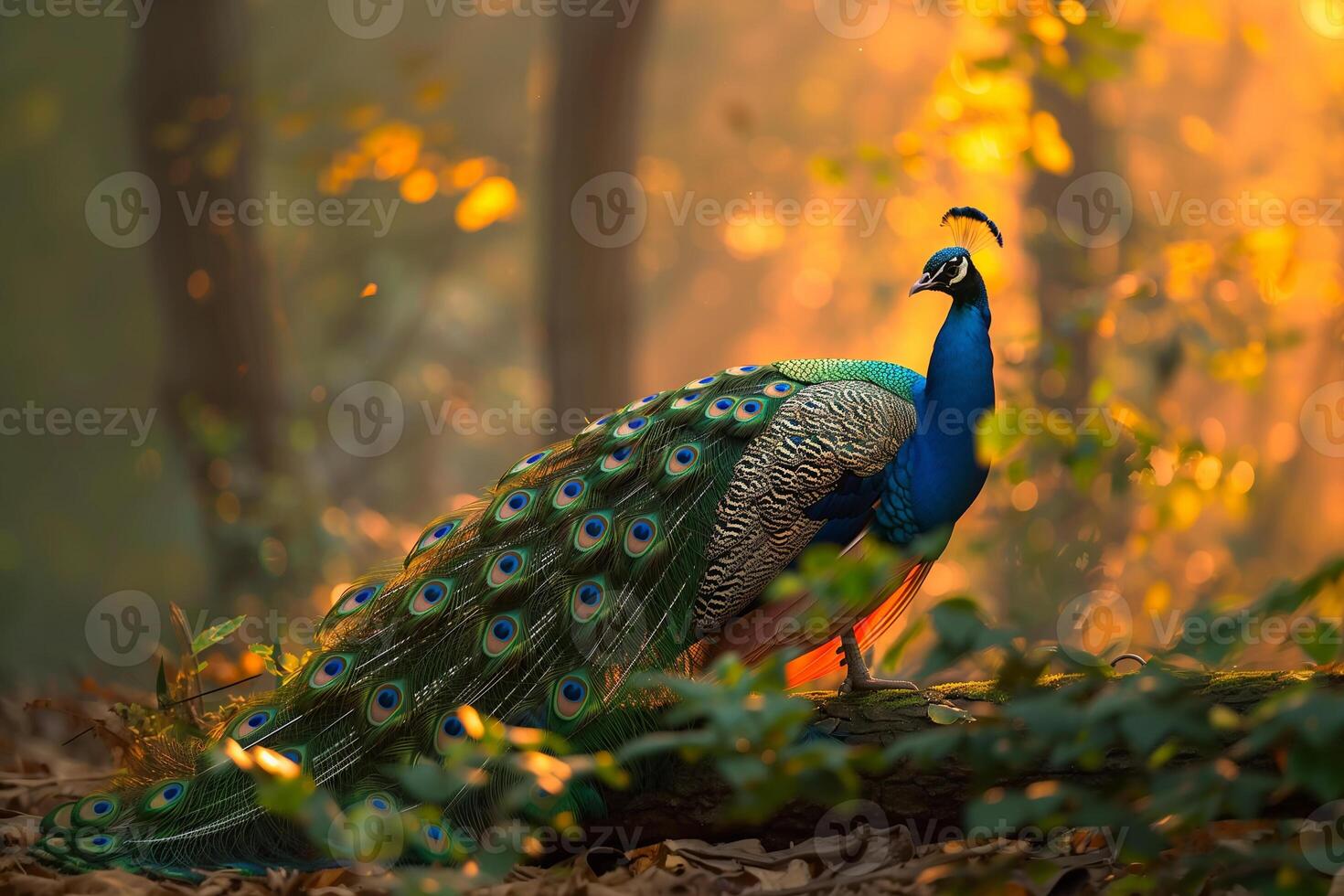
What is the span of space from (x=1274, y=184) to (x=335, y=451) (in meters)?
14.8

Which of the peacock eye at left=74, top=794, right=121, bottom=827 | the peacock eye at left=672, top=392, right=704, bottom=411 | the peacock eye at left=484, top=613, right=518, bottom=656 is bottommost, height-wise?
the peacock eye at left=74, top=794, right=121, bottom=827

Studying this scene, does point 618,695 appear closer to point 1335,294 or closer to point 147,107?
point 147,107

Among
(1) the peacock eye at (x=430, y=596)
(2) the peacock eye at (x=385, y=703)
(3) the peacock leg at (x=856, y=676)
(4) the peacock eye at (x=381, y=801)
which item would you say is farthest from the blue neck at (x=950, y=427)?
(4) the peacock eye at (x=381, y=801)

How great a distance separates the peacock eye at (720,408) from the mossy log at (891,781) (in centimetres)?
104

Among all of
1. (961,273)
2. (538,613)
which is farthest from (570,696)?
(961,273)

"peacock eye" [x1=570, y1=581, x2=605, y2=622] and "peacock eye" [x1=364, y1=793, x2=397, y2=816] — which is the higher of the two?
"peacock eye" [x1=570, y1=581, x2=605, y2=622]

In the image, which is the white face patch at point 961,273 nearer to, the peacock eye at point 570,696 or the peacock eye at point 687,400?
the peacock eye at point 687,400

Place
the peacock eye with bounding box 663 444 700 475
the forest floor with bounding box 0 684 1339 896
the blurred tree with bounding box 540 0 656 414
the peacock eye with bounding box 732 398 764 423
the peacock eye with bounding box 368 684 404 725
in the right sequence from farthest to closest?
the blurred tree with bounding box 540 0 656 414 < the peacock eye with bounding box 732 398 764 423 < the peacock eye with bounding box 663 444 700 475 < the peacock eye with bounding box 368 684 404 725 < the forest floor with bounding box 0 684 1339 896

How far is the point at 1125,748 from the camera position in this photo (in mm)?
3191

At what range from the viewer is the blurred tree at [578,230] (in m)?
7.51

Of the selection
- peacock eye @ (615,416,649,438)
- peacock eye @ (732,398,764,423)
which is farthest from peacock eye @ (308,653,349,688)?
peacock eye @ (732,398,764,423)

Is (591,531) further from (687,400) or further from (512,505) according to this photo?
(687,400)

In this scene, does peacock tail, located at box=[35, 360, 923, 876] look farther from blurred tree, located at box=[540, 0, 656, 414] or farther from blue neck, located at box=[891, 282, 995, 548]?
blurred tree, located at box=[540, 0, 656, 414]

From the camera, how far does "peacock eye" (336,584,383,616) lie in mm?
3846
